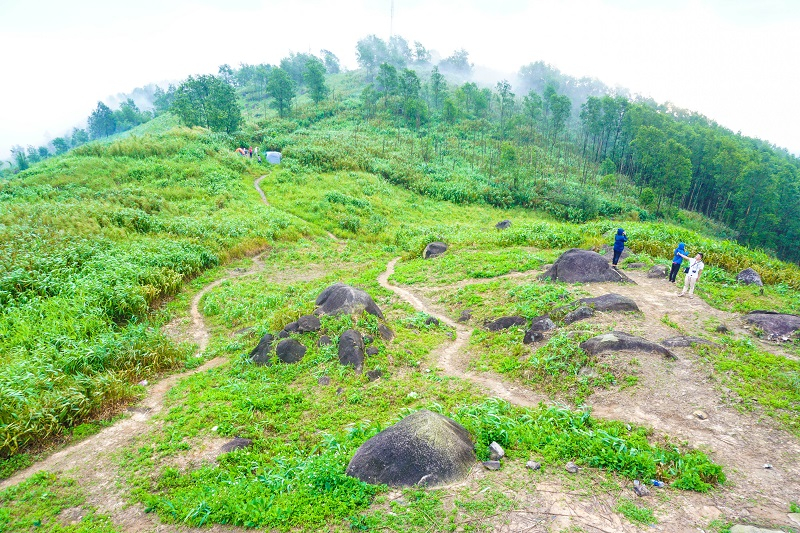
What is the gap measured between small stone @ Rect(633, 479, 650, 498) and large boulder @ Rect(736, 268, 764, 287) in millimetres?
11342

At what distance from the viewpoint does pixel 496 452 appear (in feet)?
20.2

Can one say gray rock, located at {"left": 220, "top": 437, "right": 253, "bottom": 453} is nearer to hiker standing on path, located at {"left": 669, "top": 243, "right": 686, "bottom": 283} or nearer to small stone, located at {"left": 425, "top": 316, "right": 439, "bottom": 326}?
small stone, located at {"left": 425, "top": 316, "right": 439, "bottom": 326}

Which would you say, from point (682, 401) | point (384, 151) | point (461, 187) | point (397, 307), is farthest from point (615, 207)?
point (682, 401)

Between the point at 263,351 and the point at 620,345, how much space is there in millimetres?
9100

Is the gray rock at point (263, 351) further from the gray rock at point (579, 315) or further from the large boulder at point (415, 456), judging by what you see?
the gray rock at point (579, 315)

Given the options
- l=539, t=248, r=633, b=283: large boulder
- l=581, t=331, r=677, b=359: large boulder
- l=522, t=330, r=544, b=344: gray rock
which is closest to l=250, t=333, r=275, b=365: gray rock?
l=522, t=330, r=544, b=344: gray rock

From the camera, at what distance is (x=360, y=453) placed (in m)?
6.12

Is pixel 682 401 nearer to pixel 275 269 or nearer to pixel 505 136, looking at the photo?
pixel 275 269

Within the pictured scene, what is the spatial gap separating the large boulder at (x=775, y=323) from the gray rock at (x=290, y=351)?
38.1ft

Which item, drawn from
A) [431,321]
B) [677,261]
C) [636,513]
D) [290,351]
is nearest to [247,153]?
[431,321]

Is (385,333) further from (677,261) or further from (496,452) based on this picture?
(677,261)

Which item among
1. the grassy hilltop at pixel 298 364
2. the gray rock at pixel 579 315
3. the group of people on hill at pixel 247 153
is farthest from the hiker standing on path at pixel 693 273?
the group of people on hill at pixel 247 153

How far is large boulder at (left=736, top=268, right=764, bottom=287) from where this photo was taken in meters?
12.8

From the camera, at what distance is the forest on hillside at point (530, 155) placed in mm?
42281
